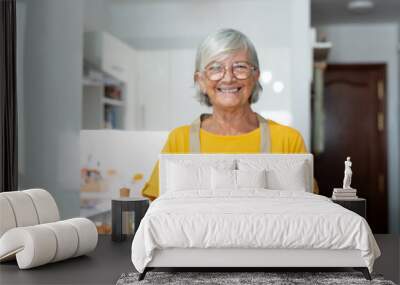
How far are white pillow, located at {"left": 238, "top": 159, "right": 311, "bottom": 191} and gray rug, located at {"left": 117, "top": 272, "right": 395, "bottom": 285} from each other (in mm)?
1269

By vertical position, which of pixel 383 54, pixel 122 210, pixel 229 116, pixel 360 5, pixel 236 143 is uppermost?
pixel 360 5

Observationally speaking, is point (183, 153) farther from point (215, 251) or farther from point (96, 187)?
point (215, 251)

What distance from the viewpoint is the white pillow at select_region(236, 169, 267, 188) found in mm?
4840

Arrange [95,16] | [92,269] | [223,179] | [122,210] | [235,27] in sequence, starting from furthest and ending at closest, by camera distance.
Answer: [95,16], [235,27], [122,210], [223,179], [92,269]

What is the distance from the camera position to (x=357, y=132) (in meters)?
7.38

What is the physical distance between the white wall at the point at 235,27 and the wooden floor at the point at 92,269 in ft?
5.82

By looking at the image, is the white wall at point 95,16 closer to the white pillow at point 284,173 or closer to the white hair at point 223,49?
the white hair at point 223,49

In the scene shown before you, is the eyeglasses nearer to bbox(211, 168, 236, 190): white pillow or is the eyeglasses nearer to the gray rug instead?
bbox(211, 168, 236, 190): white pillow

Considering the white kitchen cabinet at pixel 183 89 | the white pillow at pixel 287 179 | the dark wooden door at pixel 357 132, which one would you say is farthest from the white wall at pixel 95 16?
the dark wooden door at pixel 357 132

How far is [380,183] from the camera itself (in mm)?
→ 7336

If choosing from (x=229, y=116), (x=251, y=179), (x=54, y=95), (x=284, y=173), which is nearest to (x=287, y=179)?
(x=284, y=173)

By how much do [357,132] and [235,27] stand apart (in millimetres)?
2403

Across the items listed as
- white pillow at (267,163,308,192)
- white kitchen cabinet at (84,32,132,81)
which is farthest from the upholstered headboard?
white kitchen cabinet at (84,32,132,81)

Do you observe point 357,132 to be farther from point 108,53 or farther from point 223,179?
point 108,53
